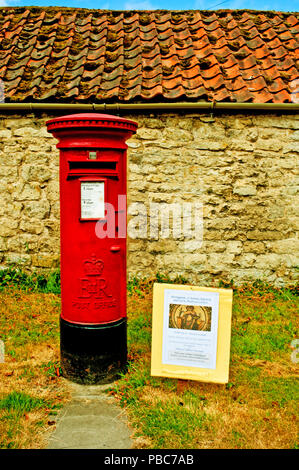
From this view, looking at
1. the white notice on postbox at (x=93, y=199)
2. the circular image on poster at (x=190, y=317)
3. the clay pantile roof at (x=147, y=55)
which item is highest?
the clay pantile roof at (x=147, y=55)

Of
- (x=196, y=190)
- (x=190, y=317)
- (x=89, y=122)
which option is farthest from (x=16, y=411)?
(x=196, y=190)

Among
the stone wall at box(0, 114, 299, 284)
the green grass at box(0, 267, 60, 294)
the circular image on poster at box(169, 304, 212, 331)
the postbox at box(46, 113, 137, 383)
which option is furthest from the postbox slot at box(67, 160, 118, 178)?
the green grass at box(0, 267, 60, 294)

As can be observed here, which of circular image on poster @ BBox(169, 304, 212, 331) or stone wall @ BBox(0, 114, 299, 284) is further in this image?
stone wall @ BBox(0, 114, 299, 284)

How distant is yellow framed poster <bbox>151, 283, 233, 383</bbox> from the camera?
137 inches

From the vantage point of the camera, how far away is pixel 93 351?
354 centimetres

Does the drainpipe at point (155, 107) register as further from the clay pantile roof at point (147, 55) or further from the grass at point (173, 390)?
the grass at point (173, 390)

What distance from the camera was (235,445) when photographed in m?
2.82

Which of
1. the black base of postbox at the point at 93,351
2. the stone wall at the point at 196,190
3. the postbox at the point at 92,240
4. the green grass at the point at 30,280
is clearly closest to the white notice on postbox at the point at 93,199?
the postbox at the point at 92,240

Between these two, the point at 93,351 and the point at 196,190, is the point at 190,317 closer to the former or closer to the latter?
the point at 93,351

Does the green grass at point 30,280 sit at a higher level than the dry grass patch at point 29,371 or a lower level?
higher

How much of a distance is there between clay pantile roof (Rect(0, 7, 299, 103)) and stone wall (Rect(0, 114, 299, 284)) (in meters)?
0.38

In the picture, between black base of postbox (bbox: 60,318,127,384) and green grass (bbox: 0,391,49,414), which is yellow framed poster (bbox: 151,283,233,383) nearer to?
black base of postbox (bbox: 60,318,127,384)

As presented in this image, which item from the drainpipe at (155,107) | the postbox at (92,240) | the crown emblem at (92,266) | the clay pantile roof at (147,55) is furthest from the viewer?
the clay pantile roof at (147,55)

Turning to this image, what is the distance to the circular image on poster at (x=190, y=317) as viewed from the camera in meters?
3.50
